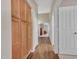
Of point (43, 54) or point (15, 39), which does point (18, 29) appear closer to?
point (15, 39)

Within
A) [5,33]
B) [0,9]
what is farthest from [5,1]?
[5,33]

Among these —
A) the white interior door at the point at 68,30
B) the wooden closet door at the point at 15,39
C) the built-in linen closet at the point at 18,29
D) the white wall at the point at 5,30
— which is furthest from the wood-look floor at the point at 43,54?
the white wall at the point at 5,30

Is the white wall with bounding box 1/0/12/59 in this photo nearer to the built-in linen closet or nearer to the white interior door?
the built-in linen closet

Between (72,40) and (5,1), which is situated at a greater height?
(5,1)

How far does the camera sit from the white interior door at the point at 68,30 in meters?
4.61

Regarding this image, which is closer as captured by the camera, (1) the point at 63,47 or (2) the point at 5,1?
(2) the point at 5,1

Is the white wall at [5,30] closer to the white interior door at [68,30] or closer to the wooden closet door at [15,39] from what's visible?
the wooden closet door at [15,39]

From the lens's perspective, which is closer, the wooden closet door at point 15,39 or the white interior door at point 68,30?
the wooden closet door at point 15,39

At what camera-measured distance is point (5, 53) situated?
145 cm

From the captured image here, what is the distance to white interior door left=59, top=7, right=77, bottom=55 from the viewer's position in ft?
15.1

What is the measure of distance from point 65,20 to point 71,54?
1467 millimetres

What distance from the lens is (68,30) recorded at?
4.69 meters

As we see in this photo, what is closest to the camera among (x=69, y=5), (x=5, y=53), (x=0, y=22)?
(x=0, y=22)

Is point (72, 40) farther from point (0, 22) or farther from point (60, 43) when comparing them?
point (0, 22)
